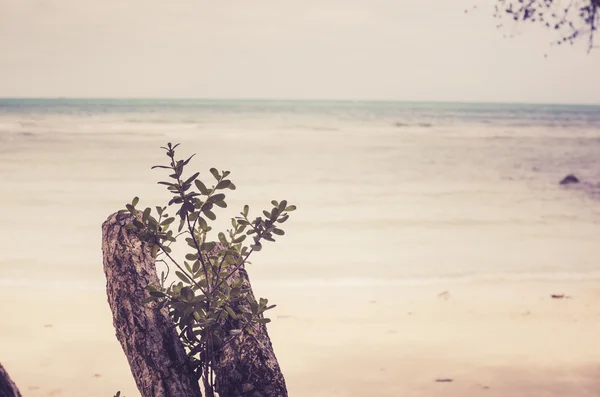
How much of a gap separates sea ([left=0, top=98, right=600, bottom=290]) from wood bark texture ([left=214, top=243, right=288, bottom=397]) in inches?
145

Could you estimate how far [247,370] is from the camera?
1690 millimetres

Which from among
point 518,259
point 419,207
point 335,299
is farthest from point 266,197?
point 335,299

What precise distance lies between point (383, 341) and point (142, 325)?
2.61m

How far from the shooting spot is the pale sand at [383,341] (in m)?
3.26

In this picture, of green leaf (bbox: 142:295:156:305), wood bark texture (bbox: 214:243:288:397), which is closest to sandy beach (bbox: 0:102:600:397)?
wood bark texture (bbox: 214:243:288:397)

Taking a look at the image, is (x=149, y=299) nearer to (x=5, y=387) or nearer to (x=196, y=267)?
Result: (x=196, y=267)

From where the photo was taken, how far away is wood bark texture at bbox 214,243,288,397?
5.52 feet

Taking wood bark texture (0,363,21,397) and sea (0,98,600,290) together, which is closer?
wood bark texture (0,363,21,397)

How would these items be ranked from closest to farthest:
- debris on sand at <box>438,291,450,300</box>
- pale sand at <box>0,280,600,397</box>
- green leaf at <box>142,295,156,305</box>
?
green leaf at <box>142,295,156,305</box> → pale sand at <box>0,280,600,397</box> → debris on sand at <box>438,291,450,300</box>

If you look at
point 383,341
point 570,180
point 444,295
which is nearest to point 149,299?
point 383,341

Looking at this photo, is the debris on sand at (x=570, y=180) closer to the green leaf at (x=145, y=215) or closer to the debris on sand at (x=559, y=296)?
the debris on sand at (x=559, y=296)

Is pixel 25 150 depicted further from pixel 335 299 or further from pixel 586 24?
pixel 586 24

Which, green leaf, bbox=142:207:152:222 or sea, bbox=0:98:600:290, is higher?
sea, bbox=0:98:600:290

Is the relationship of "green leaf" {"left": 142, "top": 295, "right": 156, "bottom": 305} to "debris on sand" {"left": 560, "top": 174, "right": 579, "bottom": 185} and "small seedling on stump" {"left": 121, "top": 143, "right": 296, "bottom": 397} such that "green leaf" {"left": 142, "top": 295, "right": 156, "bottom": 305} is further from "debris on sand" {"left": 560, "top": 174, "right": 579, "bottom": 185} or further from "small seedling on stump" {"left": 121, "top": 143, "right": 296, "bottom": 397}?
"debris on sand" {"left": 560, "top": 174, "right": 579, "bottom": 185}
